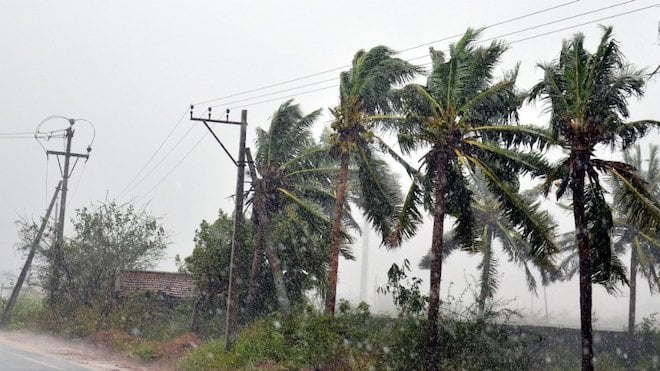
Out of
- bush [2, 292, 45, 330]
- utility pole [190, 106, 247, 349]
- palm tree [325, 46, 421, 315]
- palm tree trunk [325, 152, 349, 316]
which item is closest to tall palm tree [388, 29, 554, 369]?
palm tree [325, 46, 421, 315]

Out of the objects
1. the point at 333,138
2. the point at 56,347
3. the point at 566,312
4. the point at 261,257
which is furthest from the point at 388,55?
the point at 566,312

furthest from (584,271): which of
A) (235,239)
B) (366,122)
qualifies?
(235,239)

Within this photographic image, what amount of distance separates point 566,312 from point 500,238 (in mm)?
66998

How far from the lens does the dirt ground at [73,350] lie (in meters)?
23.3

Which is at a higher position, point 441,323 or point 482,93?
point 482,93

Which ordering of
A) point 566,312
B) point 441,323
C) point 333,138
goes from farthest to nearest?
point 566,312
point 333,138
point 441,323

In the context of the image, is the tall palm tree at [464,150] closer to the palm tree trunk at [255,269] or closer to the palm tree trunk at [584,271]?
the palm tree trunk at [584,271]

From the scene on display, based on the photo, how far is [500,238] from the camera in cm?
3441

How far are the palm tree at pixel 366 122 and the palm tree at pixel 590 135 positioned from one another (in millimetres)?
Answer: 6658

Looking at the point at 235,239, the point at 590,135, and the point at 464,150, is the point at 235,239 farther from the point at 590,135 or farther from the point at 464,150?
the point at 590,135

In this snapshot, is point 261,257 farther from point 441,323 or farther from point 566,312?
point 566,312

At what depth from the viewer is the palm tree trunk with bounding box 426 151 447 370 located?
17.1 meters

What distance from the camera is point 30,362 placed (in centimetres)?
2091

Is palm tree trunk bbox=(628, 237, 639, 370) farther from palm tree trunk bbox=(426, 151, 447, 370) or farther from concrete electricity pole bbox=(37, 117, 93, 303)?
concrete electricity pole bbox=(37, 117, 93, 303)
